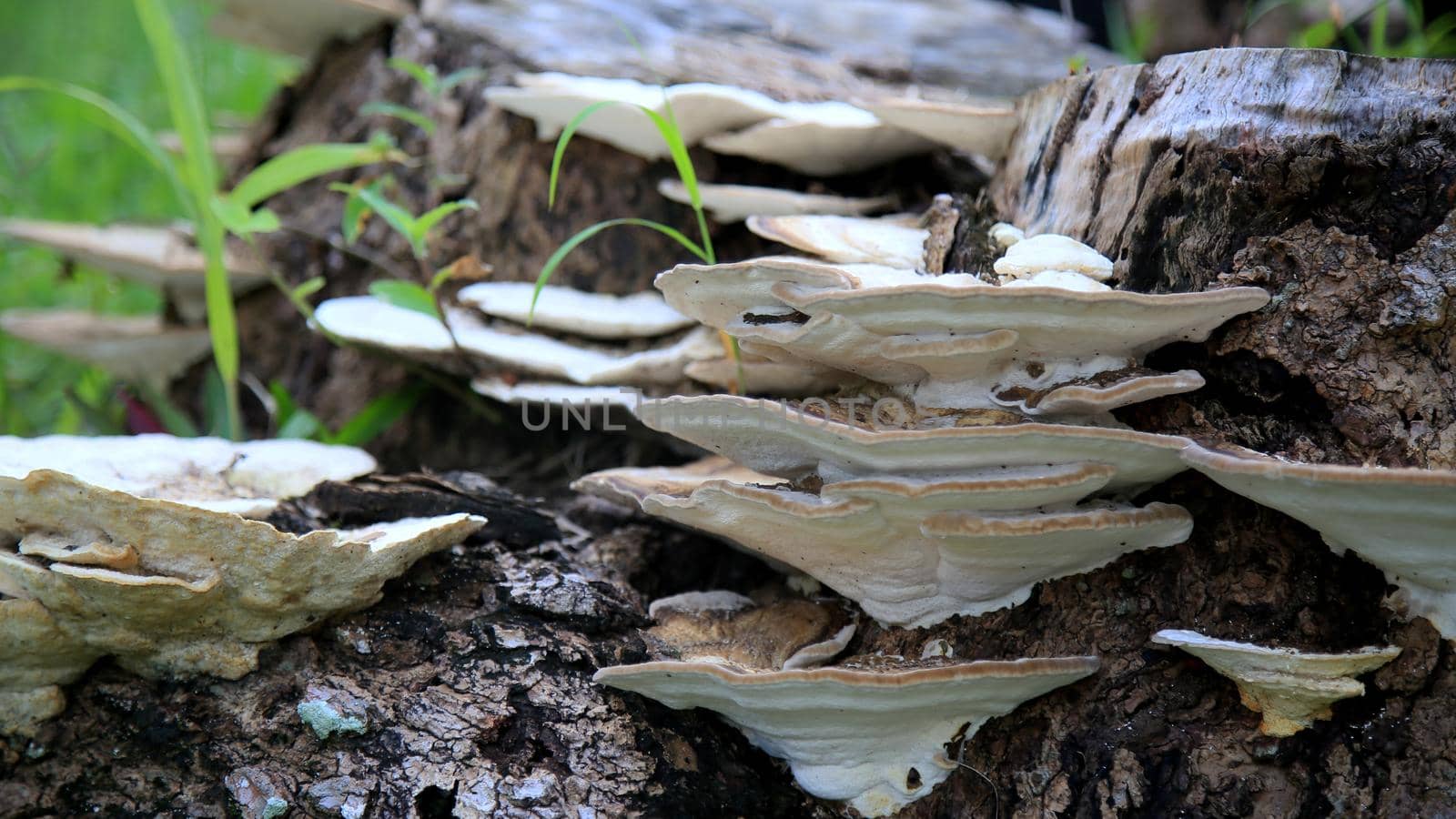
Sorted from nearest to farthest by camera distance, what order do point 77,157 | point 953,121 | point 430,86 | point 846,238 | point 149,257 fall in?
point 846,238 < point 953,121 < point 430,86 < point 149,257 < point 77,157

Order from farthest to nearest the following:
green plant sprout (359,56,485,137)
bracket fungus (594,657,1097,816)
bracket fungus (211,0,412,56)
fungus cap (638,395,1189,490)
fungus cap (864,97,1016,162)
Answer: bracket fungus (211,0,412,56) < green plant sprout (359,56,485,137) < fungus cap (864,97,1016,162) < bracket fungus (594,657,1097,816) < fungus cap (638,395,1189,490)

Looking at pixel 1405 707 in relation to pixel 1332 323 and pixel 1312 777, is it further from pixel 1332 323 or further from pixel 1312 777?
pixel 1332 323

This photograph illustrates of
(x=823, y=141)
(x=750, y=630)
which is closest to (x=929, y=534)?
(x=750, y=630)

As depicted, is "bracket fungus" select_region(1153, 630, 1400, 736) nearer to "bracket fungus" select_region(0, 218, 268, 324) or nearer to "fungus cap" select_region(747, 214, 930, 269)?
"fungus cap" select_region(747, 214, 930, 269)

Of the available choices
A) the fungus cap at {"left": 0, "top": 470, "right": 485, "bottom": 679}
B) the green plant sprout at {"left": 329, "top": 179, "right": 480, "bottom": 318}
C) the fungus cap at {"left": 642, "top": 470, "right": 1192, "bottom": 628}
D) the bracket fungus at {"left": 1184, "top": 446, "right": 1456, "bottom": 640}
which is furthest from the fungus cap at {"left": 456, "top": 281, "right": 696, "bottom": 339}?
the bracket fungus at {"left": 1184, "top": 446, "right": 1456, "bottom": 640}

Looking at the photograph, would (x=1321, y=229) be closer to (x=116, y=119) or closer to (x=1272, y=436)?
(x=1272, y=436)

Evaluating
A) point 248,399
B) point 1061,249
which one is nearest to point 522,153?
point 248,399

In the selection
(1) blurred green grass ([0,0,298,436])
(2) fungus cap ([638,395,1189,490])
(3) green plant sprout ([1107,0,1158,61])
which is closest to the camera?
(2) fungus cap ([638,395,1189,490])
